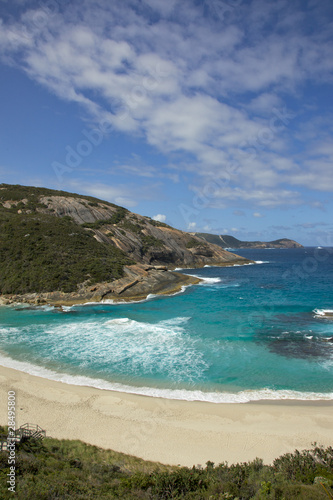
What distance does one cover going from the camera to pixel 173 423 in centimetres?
1414

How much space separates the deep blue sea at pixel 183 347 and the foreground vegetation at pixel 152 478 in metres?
6.43

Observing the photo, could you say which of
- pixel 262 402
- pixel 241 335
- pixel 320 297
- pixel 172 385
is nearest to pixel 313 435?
pixel 262 402

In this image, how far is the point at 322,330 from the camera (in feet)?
93.4

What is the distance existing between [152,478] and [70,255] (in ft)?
146

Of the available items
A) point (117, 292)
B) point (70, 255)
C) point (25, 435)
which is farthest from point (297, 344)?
point (70, 255)

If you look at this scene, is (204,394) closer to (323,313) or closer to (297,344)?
(297,344)

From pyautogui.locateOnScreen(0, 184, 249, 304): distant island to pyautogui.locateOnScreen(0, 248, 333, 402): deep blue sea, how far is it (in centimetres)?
493

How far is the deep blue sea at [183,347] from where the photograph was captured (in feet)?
59.7

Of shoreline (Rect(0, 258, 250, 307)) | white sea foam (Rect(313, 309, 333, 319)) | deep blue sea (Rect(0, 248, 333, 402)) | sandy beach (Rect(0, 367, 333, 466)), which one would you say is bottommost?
sandy beach (Rect(0, 367, 333, 466))

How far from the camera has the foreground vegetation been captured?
315 inches

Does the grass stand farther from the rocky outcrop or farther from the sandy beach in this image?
Answer: the sandy beach

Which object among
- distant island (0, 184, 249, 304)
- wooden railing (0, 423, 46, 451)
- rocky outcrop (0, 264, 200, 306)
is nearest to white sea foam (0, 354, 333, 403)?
wooden railing (0, 423, 46, 451)

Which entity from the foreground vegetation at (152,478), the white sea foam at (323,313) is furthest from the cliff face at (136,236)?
the foreground vegetation at (152,478)

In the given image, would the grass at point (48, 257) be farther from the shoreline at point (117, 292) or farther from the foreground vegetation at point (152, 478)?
the foreground vegetation at point (152, 478)
